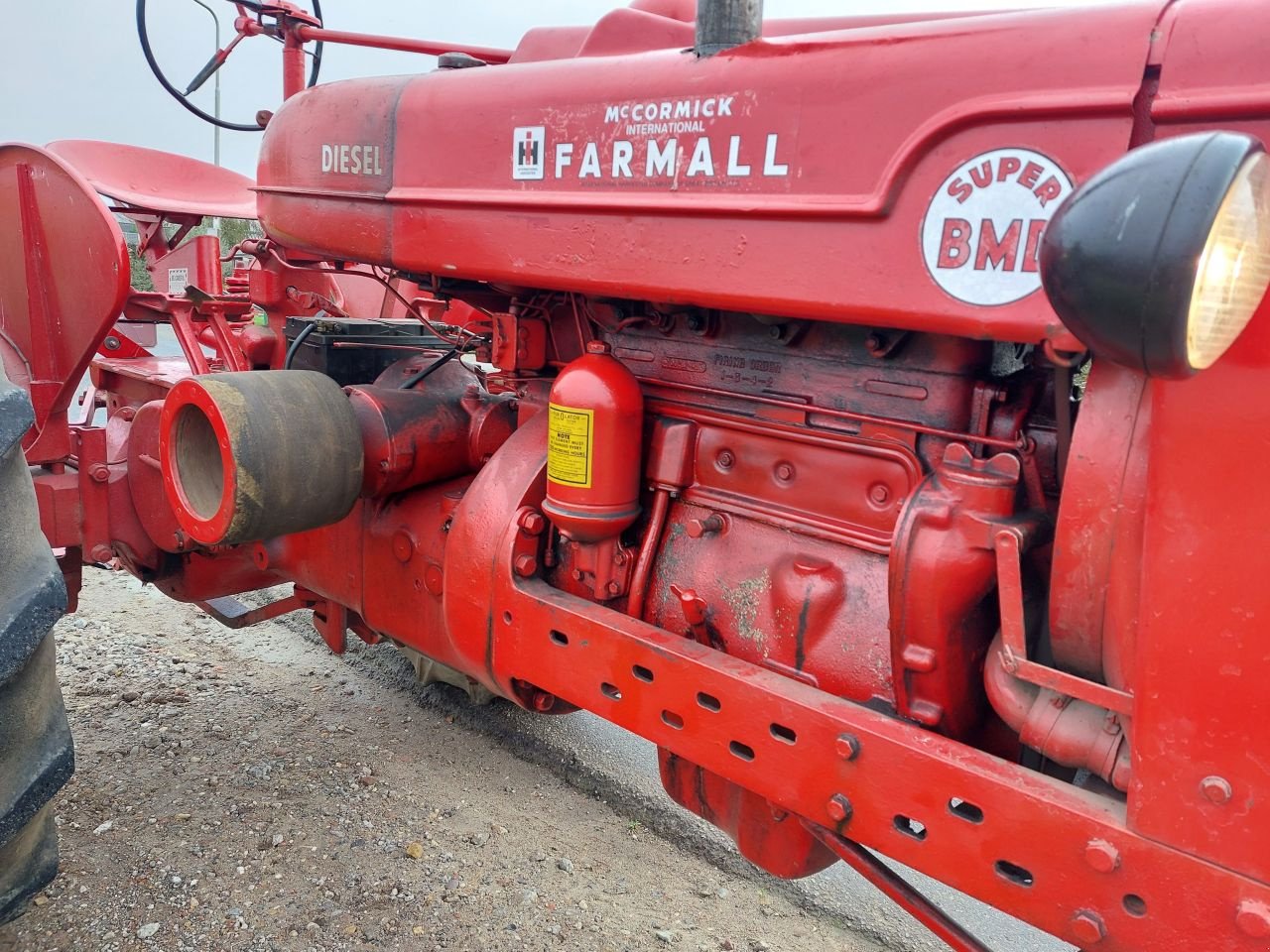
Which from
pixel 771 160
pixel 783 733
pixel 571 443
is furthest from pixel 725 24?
pixel 783 733

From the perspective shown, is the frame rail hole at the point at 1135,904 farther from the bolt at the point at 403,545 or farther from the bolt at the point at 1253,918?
the bolt at the point at 403,545

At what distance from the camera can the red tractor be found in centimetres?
90

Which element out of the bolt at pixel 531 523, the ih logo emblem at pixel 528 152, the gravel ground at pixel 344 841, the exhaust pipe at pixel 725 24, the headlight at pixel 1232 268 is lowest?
the gravel ground at pixel 344 841

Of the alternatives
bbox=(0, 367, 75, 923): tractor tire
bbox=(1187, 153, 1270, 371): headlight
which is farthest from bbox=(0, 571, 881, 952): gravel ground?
bbox=(1187, 153, 1270, 371): headlight

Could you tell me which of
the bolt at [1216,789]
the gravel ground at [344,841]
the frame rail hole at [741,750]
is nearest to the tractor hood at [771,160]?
the bolt at [1216,789]

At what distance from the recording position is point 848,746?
114 centimetres

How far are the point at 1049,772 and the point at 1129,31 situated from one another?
87 cm

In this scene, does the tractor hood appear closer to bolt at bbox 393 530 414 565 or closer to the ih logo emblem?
the ih logo emblem

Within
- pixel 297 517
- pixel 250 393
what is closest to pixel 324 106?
pixel 250 393

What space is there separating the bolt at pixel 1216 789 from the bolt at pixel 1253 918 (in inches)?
3.7

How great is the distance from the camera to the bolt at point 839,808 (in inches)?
45.4

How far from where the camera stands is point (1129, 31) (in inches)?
36.4

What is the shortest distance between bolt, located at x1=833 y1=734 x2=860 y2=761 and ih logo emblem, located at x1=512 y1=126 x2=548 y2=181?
0.88 meters

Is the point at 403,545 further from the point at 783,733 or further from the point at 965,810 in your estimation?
the point at 965,810
